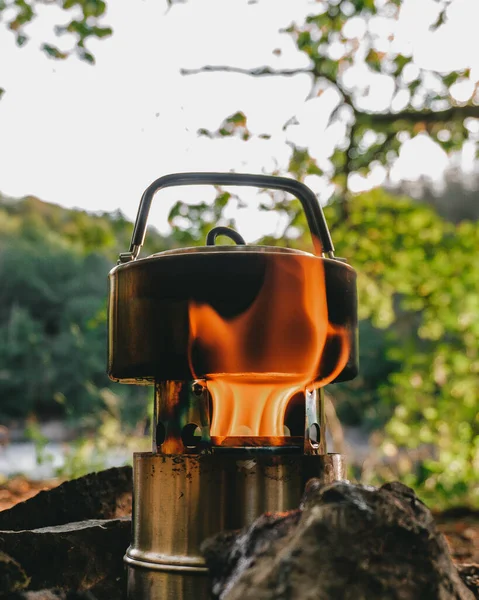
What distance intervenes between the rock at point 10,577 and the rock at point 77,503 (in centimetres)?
60

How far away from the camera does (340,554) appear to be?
120cm

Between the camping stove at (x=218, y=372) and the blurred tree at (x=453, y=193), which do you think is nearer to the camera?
the camping stove at (x=218, y=372)

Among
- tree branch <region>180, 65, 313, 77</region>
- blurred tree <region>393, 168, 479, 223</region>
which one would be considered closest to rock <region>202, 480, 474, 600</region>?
tree branch <region>180, 65, 313, 77</region>

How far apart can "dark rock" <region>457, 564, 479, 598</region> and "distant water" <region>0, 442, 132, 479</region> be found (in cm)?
410

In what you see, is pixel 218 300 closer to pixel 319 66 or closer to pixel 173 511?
pixel 173 511

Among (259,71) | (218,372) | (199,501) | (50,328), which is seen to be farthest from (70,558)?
(50,328)

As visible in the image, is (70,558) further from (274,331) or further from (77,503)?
(274,331)

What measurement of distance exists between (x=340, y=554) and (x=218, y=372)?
515 millimetres

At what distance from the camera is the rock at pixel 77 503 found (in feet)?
6.80

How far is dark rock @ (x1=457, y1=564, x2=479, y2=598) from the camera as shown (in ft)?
5.46

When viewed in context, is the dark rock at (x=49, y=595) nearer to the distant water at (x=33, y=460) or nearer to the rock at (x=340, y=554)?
the rock at (x=340, y=554)

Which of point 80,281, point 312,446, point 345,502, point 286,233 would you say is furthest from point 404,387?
point 80,281

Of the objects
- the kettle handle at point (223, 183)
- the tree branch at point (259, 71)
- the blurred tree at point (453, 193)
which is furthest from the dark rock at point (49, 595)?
the blurred tree at point (453, 193)

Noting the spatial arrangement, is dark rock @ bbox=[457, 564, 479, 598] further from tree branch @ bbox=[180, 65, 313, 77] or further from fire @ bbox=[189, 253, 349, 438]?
tree branch @ bbox=[180, 65, 313, 77]
